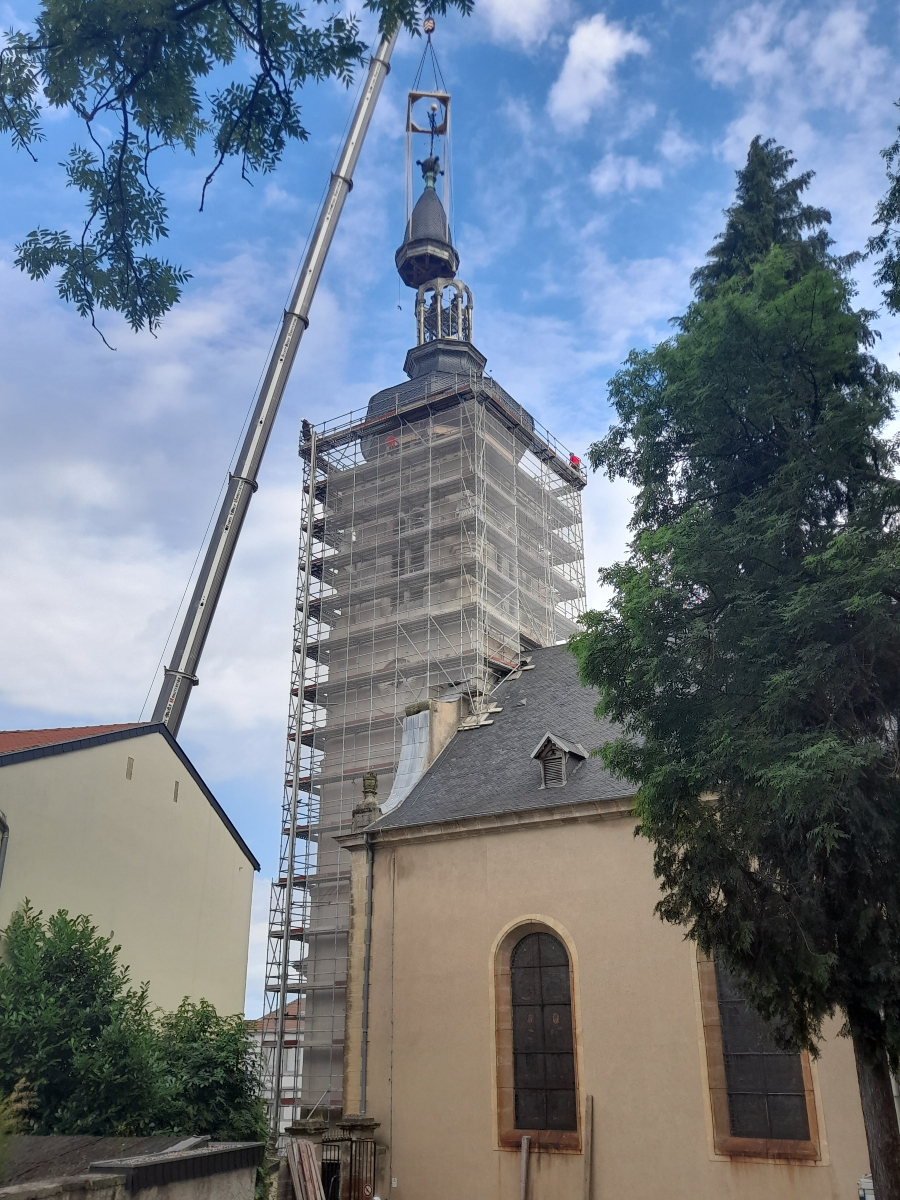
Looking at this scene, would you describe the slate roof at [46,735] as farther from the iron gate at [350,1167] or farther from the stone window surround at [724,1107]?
the stone window surround at [724,1107]

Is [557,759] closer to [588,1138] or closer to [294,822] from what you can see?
[588,1138]

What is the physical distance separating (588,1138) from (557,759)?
6.40 meters

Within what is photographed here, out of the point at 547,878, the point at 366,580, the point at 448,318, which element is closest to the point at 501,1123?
the point at 547,878

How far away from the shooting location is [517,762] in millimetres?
19984

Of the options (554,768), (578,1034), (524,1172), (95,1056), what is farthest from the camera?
(554,768)

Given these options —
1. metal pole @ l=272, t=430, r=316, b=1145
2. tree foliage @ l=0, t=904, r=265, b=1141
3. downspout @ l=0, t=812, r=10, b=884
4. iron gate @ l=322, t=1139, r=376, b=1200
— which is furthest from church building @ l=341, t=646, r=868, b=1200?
downspout @ l=0, t=812, r=10, b=884

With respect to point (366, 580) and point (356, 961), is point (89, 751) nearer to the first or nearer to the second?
point (356, 961)

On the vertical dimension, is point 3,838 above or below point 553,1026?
above

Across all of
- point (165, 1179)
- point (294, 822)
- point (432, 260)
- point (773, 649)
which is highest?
point (432, 260)

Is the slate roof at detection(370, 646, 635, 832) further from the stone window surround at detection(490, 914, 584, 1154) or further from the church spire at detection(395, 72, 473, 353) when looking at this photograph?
the church spire at detection(395, 72, 473, 353)

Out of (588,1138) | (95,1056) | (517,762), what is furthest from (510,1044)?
(95,1056)

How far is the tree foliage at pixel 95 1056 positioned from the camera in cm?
1144

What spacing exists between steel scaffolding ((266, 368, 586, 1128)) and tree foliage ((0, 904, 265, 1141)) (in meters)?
13.3

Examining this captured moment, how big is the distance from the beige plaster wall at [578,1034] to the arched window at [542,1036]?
46 centimetres
